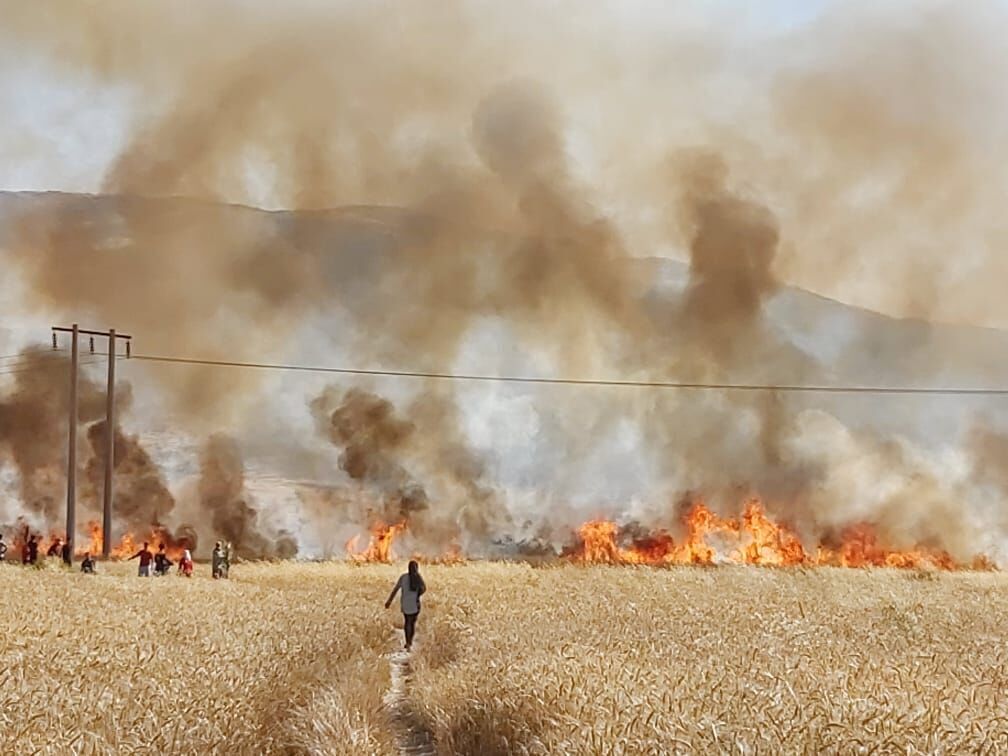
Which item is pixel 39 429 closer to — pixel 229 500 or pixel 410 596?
pixel 229 500

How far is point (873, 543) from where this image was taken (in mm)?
45188

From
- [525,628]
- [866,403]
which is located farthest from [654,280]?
[525,628]

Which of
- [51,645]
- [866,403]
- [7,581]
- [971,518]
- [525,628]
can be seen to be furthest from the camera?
[866,403]

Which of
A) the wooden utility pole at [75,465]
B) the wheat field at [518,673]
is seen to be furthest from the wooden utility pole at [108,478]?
the wheat field at [518,673]

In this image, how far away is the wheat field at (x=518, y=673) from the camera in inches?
287

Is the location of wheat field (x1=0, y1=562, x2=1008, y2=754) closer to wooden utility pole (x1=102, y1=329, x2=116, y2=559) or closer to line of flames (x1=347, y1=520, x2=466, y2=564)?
wooden utility pole (x1=102, y1=329, x2=116, y2=559)

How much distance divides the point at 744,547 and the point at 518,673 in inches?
1272

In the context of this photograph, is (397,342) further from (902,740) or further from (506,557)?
(902,740)

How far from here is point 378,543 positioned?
47.8m

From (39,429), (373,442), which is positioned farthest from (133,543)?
(373,442)

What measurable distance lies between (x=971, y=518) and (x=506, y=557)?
809 inches

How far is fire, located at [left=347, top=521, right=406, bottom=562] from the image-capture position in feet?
154

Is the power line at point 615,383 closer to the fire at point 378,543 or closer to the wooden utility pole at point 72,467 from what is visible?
the fire at point 378,543

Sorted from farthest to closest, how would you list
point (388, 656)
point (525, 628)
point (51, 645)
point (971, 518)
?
point (971, 518), point (388, 656), point (525, 628), point (51, 645)
